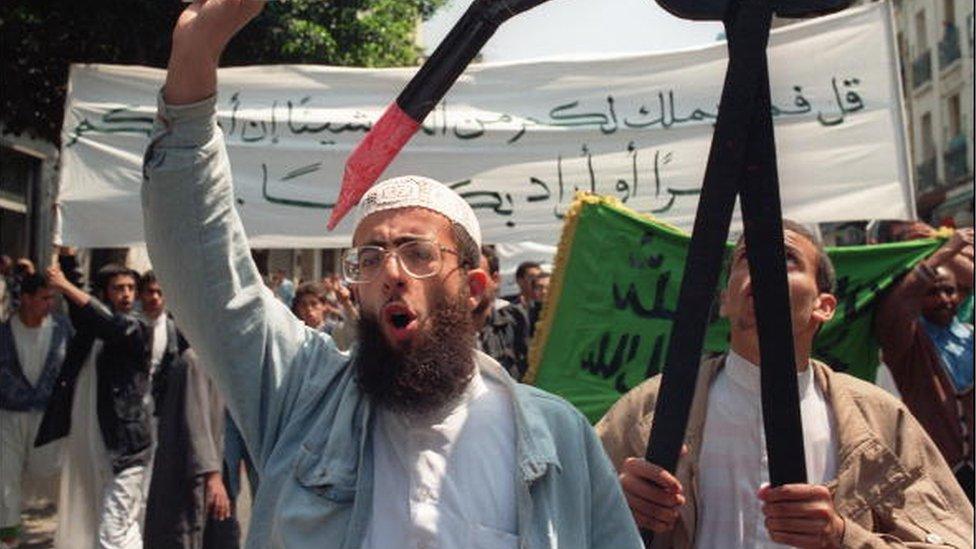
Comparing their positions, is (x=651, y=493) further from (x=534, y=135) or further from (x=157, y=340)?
(x=534, y=135)

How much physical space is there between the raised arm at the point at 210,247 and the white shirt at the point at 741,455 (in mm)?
1063

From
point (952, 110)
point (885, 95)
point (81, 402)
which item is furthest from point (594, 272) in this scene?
point (952, 110)

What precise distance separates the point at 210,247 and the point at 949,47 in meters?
35.7

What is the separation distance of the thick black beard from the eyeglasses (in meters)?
0.06

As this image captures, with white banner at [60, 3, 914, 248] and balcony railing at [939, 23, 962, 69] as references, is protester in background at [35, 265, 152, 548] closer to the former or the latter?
white banner at [60, 3, 914, 248]

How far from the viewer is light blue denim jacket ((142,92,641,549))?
1.83 metres

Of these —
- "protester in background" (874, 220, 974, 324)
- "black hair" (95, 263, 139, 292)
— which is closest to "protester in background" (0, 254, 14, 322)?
"black hair" (95, 263, 139, 292)

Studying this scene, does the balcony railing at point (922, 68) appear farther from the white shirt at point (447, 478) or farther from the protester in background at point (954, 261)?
the white shirt at point (447, 478)

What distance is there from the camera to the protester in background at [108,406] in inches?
250

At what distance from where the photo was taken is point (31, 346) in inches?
292

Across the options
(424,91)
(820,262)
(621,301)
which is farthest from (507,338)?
(424,91)

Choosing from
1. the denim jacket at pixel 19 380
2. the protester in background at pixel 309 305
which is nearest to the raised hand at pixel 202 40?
the protester in background at pixel 309 305

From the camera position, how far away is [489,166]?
22.6 feet

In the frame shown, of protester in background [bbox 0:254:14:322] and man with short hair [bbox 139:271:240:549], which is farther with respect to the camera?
protester in background [bbox 0:254:14:322]
